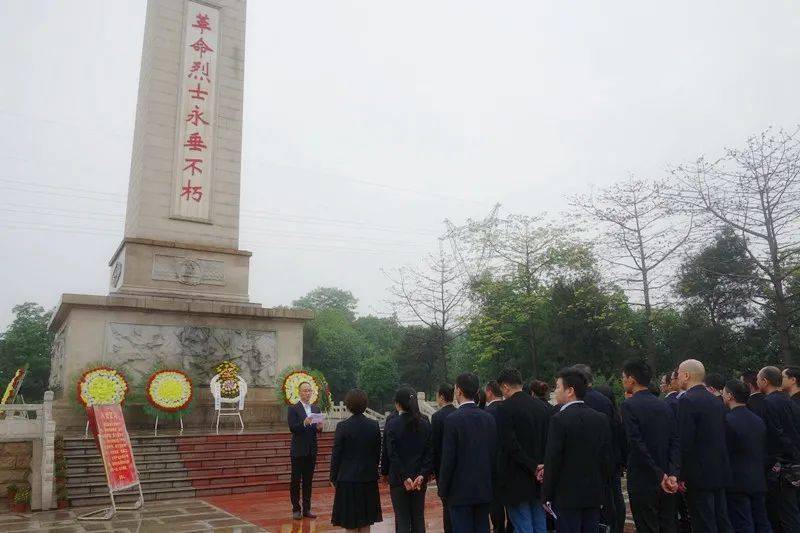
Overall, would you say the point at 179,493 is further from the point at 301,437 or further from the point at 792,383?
the point at 792,383

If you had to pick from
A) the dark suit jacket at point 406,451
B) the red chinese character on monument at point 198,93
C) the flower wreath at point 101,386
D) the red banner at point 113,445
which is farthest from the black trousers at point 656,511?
the red chinese character on monument at point 198,93

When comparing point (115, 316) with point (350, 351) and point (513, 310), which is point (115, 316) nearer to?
point (513, 310)

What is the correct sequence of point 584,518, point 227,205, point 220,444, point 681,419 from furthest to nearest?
point 227,205 → point 220,444 → point 681,419 → point 584,518

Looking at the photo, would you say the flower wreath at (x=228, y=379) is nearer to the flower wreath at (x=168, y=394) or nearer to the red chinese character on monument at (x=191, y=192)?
the flower wreath at (x=168, y=394)

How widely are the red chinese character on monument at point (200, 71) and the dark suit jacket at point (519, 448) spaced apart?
42.5 feet

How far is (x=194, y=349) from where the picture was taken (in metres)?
12.8

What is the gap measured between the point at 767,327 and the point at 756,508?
64.7ft

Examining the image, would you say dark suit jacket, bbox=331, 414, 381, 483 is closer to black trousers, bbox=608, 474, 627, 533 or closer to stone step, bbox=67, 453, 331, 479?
black trousers, bbox=608, 474, 627, 533

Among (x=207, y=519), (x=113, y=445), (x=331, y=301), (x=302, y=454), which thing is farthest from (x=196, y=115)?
(x=331, y=301)

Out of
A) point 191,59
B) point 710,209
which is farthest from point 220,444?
point 710,209

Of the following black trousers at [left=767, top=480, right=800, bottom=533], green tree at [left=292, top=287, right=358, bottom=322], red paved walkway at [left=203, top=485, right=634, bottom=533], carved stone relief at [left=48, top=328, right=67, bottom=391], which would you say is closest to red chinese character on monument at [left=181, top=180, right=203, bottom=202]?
carved stone relief at [left=48, top=328, right=67, bottom=391]

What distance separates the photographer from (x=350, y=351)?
4162 cm

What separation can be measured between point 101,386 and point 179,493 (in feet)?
10.5

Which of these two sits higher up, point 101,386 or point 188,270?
point 188,270
